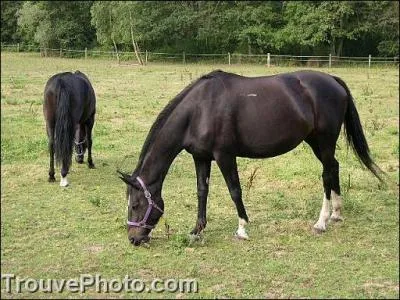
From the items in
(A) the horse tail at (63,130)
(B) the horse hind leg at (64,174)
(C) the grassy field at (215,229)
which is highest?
(A) the horse tail at (63,130)

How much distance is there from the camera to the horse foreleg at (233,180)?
16.2ft

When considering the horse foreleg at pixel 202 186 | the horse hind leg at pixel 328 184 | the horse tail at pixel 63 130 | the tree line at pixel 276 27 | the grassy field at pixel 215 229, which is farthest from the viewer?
the tree line at pixel 276 27

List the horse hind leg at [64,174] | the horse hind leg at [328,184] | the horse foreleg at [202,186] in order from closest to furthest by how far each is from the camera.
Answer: the horse foreleg at [202,186], the horse hind leg at [328,184], the horse hind leg at [64,174]

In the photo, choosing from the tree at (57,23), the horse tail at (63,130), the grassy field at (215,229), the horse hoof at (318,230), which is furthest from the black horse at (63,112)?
the horse hoof at (318,230)

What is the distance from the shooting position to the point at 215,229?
5480 mm

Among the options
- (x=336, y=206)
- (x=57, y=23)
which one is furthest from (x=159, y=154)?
(x=57, y=23)

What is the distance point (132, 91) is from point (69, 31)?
9.54 m

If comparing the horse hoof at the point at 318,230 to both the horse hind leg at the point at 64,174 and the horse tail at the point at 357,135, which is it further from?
the horse hind leg at the point at 64,174

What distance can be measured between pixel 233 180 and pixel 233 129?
0.54 meters

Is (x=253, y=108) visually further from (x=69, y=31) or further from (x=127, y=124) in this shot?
(x=127, y=124)

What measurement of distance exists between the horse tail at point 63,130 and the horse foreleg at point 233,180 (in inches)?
111

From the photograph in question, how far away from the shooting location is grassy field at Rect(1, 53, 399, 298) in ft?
13.7

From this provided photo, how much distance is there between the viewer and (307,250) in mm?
4805

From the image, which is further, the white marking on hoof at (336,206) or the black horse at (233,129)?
the white marking on hoof at (336,206)
